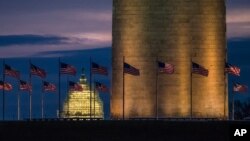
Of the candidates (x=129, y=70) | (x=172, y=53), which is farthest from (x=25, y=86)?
(x=172, y=53)

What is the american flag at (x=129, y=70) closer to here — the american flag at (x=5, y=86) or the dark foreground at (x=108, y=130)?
the dark foreground at (x=108, y=130)

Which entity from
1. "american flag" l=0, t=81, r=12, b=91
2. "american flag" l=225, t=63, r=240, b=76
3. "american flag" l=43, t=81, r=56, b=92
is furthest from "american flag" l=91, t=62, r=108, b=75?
"american flag" l=225, t=63, r=240, b=76

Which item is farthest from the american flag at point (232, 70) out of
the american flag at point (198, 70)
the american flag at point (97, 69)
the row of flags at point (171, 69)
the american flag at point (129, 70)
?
the american flag at point (97, 69)

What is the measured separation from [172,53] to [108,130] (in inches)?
596

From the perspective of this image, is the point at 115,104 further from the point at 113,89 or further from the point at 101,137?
the point at 101,137

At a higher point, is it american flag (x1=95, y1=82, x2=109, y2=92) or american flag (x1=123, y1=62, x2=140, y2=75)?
american flag (x1=123, y1=62, x2=140, y2=75)

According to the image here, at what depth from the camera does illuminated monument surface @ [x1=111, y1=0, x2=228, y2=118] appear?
154875 millimetres

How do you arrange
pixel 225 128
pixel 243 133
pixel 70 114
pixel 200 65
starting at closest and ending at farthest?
1. pixel 243 133
2. pixel 225 128
3. pixel 200 65
4. pixel 70 114

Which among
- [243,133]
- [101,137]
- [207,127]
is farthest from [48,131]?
[243,133]

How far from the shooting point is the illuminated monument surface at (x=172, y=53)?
155 metres

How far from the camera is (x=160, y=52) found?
509ft

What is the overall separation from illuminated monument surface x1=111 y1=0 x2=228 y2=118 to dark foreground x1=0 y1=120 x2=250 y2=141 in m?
12.3

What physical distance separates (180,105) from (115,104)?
633 centimetres

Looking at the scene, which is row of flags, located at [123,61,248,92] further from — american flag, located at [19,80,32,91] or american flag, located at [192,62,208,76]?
american flag, located at [19,80,32,91]
